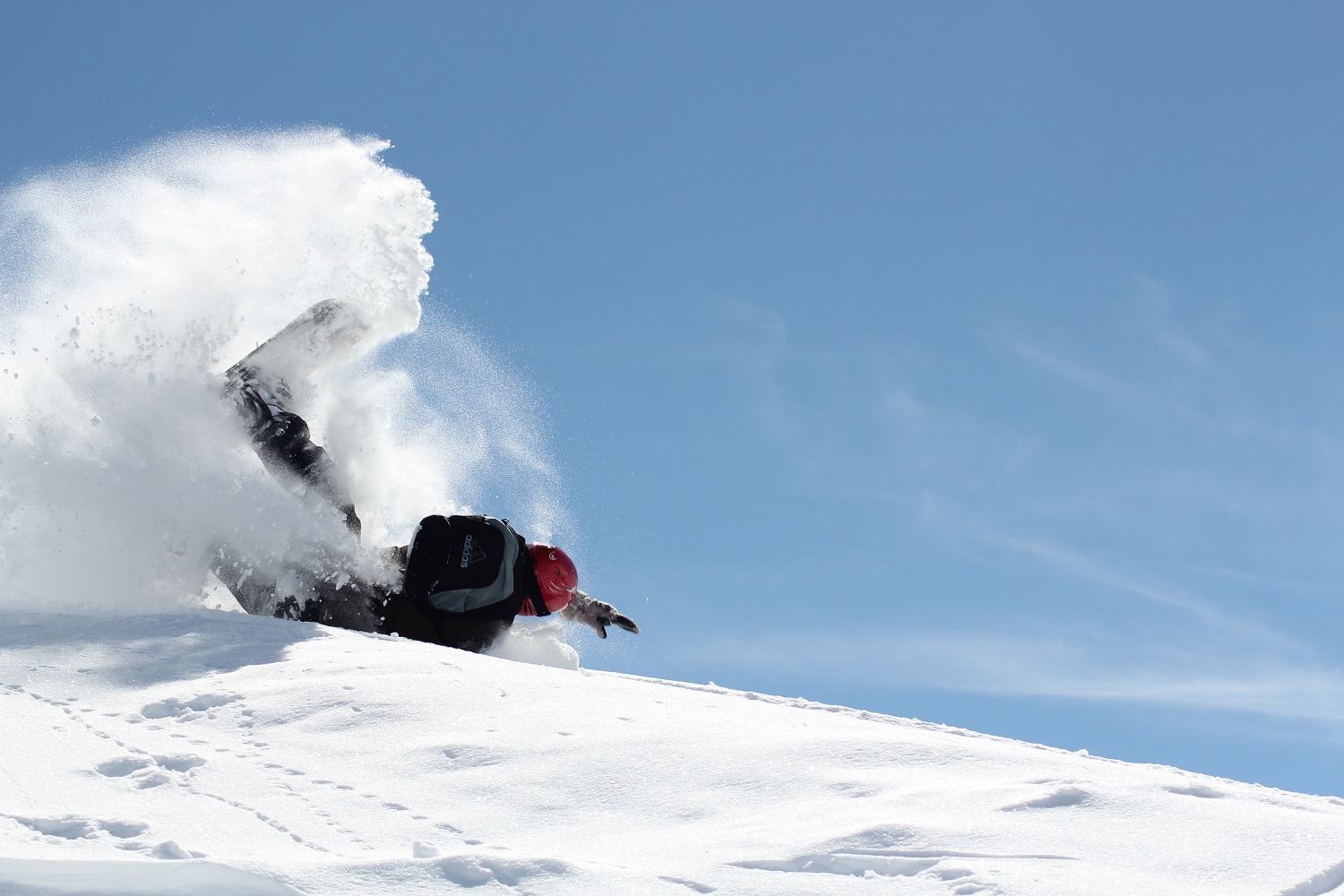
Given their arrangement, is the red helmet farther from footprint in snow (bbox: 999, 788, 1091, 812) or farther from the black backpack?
footprint in snow (bbox: 999, 788, 1091, 812)

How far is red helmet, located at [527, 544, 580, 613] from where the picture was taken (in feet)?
28.8

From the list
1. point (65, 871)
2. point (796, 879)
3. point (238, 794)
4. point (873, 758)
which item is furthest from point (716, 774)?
point (65, 871)

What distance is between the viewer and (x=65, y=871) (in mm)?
2334

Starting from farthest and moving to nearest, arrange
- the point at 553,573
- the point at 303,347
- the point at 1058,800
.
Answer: the point at 303,347, the point at 553,573, the point at 1058,800

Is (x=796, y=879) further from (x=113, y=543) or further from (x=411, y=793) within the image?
(x=113, y=543)

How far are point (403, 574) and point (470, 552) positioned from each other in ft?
1.86

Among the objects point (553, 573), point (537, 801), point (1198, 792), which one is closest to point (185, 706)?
point (537, 801)

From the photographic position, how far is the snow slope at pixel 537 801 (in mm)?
2508

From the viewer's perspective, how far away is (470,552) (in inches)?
321

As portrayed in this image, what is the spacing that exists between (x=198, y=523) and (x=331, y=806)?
195 inches

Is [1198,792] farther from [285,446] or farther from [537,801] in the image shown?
[285,446]

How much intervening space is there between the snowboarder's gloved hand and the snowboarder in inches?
38.6

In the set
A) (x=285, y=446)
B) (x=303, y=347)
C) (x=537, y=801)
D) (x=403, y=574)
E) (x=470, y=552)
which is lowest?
(x=537, y=801)

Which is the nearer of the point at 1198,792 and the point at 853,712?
the point at 1198,792
